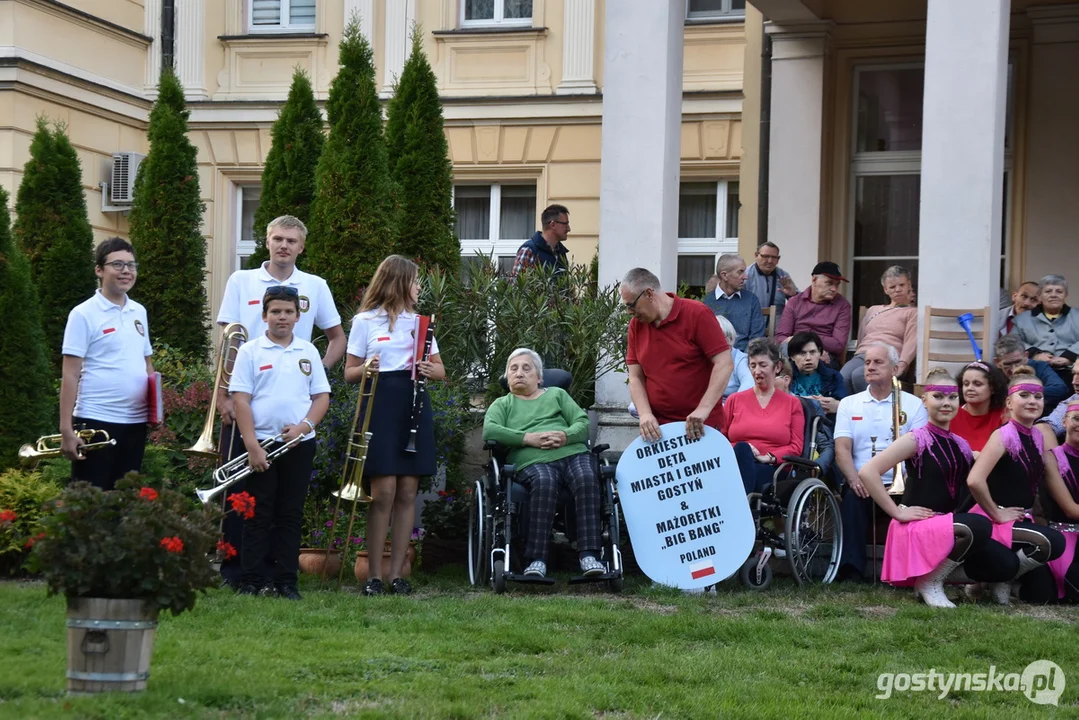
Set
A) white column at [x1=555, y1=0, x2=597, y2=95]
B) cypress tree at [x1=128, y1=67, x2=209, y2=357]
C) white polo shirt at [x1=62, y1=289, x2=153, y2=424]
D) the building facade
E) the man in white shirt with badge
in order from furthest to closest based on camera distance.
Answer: white column at [x1=555, y1=0, x2=597, y2=95] → the building facade → cypress tree at [x1=128, y1=67, x2=209, y2=357] → the man in white shirt with badge → white polo shirt at [x1=62, y1=289, x2=153, y2=424]

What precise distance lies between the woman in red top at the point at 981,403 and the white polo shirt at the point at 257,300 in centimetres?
379

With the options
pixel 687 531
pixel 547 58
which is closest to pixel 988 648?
pixel 687 531

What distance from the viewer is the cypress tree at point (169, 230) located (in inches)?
722

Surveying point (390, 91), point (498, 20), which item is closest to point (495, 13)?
point (498, 20)

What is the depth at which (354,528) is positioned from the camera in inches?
395

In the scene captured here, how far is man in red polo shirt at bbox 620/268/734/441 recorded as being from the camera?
930 centimetres

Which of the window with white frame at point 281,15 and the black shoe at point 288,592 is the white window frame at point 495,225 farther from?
the black shoe at point 288,592

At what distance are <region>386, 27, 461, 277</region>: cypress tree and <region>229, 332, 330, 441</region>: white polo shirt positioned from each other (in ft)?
23.0

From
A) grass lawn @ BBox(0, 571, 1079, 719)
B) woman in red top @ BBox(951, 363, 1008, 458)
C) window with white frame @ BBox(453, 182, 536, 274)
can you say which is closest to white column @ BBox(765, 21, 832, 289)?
window with white frame @ BBox(453, 182, 536, 274)

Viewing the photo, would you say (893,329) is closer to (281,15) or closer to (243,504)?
(243,504)

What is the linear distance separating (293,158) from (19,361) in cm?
766

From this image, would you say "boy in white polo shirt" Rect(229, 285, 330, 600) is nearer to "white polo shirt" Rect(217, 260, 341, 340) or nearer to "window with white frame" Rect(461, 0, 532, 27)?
"white polo shirt" Rect(217, 260, 341, 340)

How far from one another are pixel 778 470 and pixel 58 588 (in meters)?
5.18

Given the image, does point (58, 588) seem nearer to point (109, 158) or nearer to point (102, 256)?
point (102, 256)
